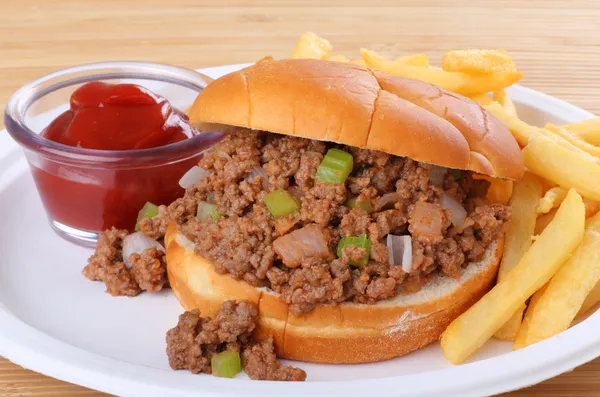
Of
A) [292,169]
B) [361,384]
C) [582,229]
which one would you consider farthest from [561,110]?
[361,384]

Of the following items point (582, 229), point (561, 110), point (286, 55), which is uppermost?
point (582, 229)

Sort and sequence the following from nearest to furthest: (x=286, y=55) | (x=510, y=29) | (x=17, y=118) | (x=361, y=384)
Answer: (x=361, y=384) → (x=17, y=118) → (x=286, y=55) → (x=510, y=29)

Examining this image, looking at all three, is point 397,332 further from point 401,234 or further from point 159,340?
point 159,340

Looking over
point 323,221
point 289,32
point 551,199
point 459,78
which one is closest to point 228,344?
point 323,221

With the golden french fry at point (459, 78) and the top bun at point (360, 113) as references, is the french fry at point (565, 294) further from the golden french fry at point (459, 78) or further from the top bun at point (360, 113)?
the golden french fry at point (459, 78)

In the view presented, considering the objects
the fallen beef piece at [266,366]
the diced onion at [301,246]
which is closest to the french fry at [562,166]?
the diced onion at [301,246]

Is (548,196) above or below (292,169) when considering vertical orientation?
below

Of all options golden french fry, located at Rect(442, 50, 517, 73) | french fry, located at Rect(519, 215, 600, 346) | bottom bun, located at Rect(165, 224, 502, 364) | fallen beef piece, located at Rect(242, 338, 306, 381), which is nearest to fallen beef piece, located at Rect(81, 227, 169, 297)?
bottom bun, located at Rect(165, 224, 502, 364)

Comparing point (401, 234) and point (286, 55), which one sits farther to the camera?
point (286, 55)

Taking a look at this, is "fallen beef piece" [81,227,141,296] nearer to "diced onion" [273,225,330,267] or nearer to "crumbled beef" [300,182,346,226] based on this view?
"diced onion" [273,225,330,267]
